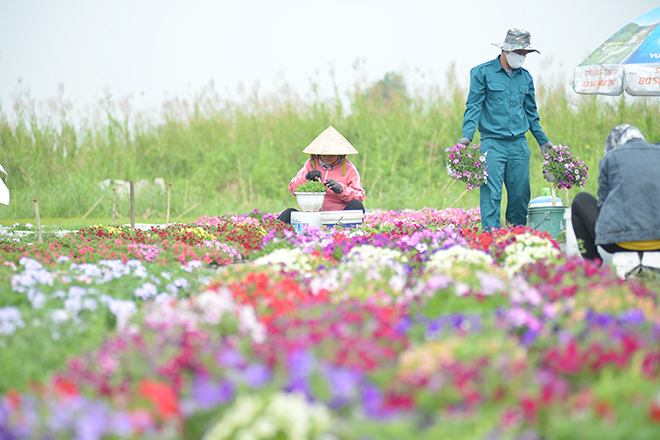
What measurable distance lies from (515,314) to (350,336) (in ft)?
2.17

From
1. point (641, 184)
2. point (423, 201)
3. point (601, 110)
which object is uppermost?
point (601, 110)

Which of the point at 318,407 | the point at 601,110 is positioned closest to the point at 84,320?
the point at 318,407

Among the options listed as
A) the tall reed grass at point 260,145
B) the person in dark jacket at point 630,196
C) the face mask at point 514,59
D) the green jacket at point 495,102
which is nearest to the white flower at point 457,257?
the person in dark jacket at point 630,196

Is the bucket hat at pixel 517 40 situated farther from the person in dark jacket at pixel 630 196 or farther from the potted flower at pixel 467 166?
the person in dark jacket at pixel 630 196

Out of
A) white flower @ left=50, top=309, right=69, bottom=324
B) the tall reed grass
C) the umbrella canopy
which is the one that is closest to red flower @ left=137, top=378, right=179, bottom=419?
white flower @ left=50, top=309, right=69, bottom=324

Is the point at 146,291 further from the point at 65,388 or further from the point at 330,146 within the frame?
the point at 330,146

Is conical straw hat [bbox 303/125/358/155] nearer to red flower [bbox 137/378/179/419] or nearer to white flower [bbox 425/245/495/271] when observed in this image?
white flower [bbox 425/245/495/271]

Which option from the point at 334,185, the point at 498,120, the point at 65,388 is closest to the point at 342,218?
the point at 334,185

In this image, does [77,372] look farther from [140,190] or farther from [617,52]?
[140,190]

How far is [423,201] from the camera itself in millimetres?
9727

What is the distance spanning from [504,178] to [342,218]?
5.68 feet

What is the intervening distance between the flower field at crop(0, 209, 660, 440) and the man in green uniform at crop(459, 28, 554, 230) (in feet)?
8.06

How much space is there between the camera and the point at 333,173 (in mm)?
6234

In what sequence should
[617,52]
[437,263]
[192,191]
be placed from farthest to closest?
[192,191] → [617,52] → [437,263]
